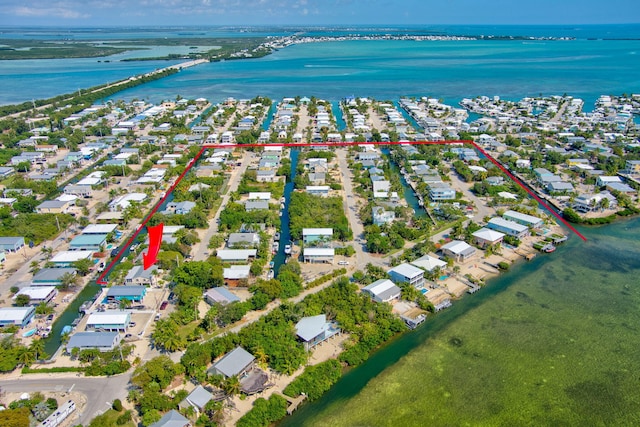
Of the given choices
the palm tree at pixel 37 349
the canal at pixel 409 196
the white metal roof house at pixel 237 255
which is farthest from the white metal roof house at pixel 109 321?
the canal at pixel 409 196

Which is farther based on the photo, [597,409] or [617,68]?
[617,68]

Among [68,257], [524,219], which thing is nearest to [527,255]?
[524,219]

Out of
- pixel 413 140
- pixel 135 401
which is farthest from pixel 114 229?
pixel 413 140

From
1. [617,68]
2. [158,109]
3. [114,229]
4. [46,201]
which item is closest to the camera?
[114,229]

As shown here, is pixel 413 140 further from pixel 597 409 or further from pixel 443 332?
pixel 597 409

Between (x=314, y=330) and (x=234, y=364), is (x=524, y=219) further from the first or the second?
(x=234, y=364)

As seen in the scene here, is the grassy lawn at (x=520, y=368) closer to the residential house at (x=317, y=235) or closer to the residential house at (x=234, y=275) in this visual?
the residential house at (x=317, y=235)

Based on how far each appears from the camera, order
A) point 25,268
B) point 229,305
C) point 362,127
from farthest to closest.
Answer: point 362,127 → point 25,268 → point 229,305

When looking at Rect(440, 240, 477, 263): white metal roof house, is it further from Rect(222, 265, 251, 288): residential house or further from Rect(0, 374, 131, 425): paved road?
Rect(0, 374, 131, 425): paved road
